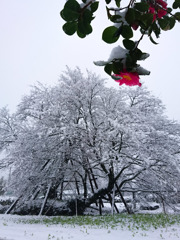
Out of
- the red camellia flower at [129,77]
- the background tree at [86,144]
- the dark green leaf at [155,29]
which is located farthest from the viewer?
the background tree at [86,144]

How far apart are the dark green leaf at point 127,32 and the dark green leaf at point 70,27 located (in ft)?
0.56

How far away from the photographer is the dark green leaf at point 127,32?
26.3 inches

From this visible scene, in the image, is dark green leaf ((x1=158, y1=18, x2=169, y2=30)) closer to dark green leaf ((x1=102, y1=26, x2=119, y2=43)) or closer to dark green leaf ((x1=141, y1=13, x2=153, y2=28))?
dark green leaf ((x1=141, y1=13, x2=153, y2=28))

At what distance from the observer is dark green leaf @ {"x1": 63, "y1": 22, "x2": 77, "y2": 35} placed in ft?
2.33

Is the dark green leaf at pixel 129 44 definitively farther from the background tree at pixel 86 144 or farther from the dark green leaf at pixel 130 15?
the background tree at pixel 86 144

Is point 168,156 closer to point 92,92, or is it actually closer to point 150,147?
point 150,147

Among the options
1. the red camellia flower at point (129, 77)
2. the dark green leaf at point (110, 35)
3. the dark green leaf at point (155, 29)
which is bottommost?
the red camellia flower at point (129, 77)

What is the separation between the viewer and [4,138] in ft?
44.5

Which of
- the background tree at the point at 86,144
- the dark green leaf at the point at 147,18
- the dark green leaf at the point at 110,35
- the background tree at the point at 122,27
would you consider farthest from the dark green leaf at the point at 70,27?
the background tree at the point at 86,144

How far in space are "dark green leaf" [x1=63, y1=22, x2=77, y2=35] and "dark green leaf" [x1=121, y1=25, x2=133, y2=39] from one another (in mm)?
172

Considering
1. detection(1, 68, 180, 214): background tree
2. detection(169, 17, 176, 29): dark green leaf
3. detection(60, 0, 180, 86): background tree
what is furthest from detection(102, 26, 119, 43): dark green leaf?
detection(1, 68, 180, 214): background tree

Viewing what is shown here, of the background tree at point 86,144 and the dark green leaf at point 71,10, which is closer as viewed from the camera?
the dark green leaf at point 71,10

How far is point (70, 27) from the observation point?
0.72 meters

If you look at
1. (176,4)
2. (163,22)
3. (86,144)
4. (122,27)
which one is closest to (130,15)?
(122,27)
